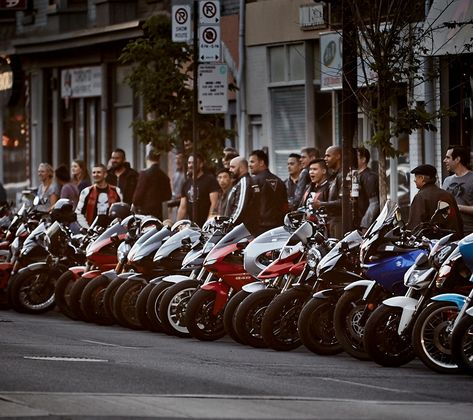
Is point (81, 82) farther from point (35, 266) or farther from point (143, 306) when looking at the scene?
point (143, 306)

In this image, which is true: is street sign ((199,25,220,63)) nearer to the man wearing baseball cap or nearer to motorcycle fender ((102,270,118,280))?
motorcycle fender ((102,270,118,280))

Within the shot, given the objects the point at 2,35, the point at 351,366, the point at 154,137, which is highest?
the point at 2,35

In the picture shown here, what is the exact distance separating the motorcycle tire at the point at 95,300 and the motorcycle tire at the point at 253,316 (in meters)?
3.37

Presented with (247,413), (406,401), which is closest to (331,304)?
(406,401)

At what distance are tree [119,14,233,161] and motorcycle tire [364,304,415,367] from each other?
49.8 feet

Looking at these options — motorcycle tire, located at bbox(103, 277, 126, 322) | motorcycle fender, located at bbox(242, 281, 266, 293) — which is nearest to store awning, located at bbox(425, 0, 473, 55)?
motorcycle tire, located at bbox(103, 277, 126, 322)

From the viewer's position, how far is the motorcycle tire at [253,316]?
703 inches

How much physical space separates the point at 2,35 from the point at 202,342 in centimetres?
3075

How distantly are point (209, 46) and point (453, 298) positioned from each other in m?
10.3

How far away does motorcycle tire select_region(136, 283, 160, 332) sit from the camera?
1975 cm

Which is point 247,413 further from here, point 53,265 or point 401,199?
point 401,199

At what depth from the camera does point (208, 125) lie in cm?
3127

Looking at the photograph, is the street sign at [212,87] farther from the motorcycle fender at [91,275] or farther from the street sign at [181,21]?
the motorcycle fender at [91,275]

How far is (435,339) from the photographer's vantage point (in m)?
15.5
